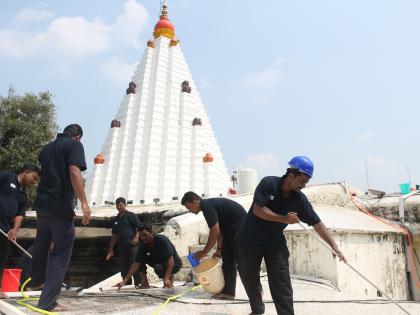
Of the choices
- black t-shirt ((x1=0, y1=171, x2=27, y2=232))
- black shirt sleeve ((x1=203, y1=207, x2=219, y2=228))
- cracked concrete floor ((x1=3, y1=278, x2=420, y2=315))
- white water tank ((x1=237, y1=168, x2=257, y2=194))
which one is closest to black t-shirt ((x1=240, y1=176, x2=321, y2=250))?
cracked concrete floor ((x1=3, y1=278, x2=420, y2=315))

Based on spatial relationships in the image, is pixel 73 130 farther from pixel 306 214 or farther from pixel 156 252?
pixel 156 252

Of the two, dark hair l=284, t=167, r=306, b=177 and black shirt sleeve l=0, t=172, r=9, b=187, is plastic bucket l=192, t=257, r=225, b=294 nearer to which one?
dark hair l=284, t=167, r=306, b=177

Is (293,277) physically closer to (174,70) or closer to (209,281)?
(209,281)

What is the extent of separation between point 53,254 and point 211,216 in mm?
1718

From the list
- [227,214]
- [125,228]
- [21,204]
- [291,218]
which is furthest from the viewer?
[125,228]

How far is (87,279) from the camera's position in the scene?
10648 millimetres

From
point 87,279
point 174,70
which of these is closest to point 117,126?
point 174,70

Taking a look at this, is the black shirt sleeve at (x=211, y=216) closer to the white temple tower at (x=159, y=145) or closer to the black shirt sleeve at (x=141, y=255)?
the black shirt sleeve at (x=141, y=255)

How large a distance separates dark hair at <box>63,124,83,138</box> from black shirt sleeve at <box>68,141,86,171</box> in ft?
0.82

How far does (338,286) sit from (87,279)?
6.76 meters

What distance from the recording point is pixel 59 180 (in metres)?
3.67

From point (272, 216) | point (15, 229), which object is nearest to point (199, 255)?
point (272, 216)

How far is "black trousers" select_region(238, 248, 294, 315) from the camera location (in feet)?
11.1

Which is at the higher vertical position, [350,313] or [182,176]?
[182,176]
